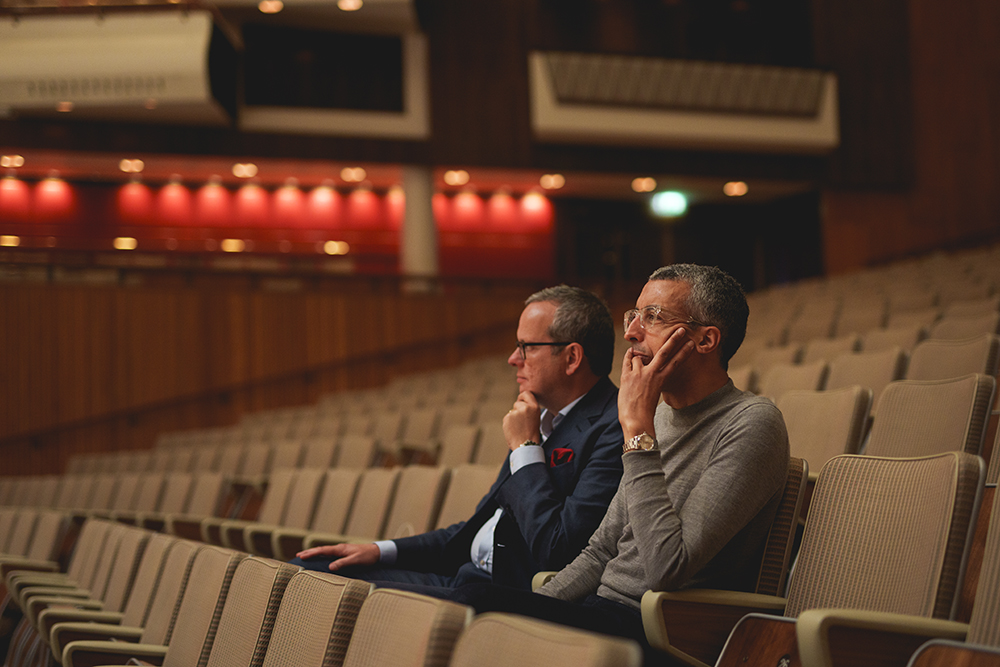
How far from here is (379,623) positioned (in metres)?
0.96

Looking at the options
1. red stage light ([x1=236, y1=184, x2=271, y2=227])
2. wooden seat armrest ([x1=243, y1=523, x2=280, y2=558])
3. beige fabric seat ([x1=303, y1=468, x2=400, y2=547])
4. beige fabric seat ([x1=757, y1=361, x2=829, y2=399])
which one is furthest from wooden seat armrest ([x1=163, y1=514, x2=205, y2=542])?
red stage light ([x1=236, y1=184, x2=271, y2=227])

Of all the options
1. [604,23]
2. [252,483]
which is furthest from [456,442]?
[604,23]

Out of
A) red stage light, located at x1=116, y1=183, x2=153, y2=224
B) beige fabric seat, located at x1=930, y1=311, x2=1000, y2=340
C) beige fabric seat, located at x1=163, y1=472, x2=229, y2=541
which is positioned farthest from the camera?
red stage light, located at x1=116, y1=183, x2=153, y2=224

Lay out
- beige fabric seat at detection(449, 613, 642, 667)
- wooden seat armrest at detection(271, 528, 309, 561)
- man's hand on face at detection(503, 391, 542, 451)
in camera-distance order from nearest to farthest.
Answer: beige fabric seat at detection(449, 613, 642, 667) < man's hand on face at detection(503, 391, 542, 451) < wooden seat armrest at detection(271, 528, 309, 561)

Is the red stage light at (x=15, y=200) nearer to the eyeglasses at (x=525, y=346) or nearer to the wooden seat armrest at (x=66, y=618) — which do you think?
the wooden seat armrest at (x=66, y=618)

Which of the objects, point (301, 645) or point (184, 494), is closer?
point (301, 645)

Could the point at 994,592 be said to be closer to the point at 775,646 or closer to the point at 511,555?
the point at 775,646

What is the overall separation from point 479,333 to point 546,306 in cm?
618

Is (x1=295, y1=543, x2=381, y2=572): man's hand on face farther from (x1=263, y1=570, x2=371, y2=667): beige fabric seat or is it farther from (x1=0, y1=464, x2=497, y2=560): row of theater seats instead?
(x1=263, y1=570, x2=371, y2=667): beige fabric seat

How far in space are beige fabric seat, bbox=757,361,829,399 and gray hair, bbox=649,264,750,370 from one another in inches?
44.1

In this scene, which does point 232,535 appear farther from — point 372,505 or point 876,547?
point 876,547

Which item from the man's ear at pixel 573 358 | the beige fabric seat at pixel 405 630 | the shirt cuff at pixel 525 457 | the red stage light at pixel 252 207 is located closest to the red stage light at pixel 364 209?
the red stage light at pixel 252 207

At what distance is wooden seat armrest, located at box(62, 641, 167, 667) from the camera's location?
1546 mm

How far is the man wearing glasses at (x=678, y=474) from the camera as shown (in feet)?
3.80
